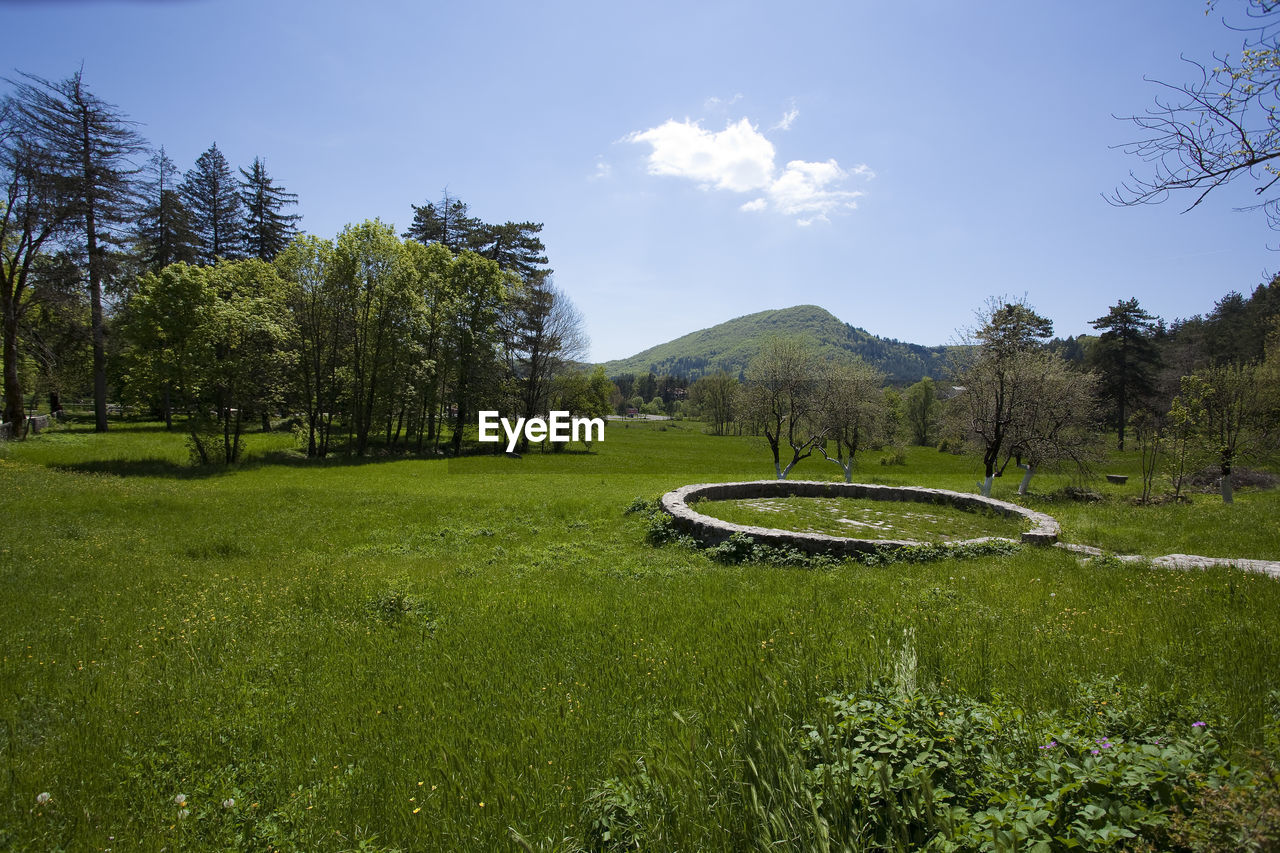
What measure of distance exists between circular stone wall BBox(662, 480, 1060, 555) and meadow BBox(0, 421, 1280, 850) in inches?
25.8

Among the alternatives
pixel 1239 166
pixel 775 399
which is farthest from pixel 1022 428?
pixel 1239 166

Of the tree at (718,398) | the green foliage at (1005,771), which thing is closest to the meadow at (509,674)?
the green foliage at (1005,771)

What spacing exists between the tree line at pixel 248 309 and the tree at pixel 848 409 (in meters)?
23.2

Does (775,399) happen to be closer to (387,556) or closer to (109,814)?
(387,556)

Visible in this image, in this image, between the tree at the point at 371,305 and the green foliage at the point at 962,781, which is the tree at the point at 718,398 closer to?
the tree at the point at 371,305

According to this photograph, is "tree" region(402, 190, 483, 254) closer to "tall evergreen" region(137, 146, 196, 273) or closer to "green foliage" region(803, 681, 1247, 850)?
"tall evergreen" region(137, 146, 196, 273)

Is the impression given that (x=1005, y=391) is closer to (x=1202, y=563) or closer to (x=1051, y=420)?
(x=1051, y=420)

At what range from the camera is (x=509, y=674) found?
489cm

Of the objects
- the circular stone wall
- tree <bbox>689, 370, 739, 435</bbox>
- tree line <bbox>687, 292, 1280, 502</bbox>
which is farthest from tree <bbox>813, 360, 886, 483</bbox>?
tree <bbox>689, 370, 739, 435</bbox>

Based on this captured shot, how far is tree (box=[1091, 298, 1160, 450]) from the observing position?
49438 millimetres

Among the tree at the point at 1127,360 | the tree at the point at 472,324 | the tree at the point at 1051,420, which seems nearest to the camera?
the tree at the point at 1051,420

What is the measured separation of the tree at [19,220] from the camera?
72.8 feet

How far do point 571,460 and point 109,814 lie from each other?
115 ft

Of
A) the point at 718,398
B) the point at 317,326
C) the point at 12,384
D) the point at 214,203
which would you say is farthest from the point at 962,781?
the point at 718,398
